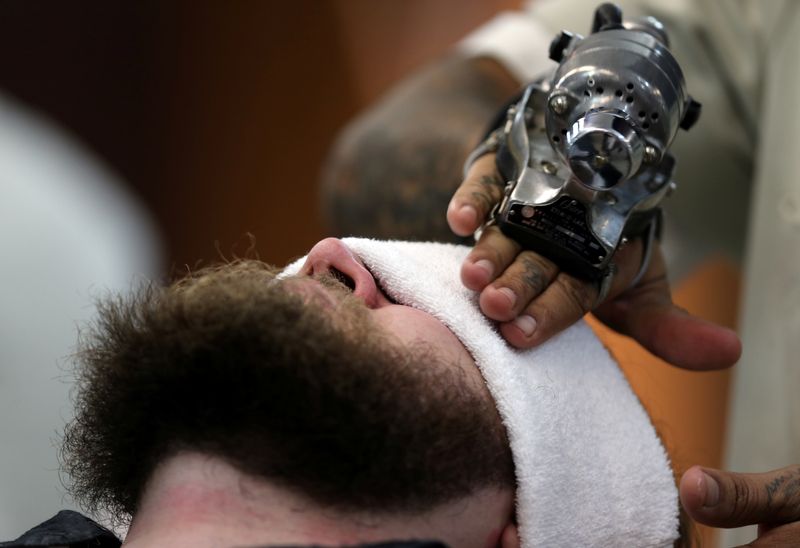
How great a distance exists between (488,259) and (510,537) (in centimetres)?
18

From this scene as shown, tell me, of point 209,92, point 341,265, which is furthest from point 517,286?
point 209,92

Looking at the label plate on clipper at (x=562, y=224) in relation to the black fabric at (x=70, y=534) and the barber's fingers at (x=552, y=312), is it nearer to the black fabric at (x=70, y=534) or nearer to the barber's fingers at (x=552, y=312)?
the barber's fingers at (x=552, y=312)

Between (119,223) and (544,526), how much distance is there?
5.09 feet

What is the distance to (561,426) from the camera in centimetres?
59

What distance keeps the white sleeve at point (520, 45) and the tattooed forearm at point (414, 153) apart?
3cm

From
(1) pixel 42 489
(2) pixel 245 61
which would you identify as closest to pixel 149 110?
(2) pixel 245 61

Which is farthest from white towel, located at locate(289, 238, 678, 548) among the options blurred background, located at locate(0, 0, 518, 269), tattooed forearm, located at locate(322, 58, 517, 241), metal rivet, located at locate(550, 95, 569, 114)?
blurred background, located at locate(0, 0, 518, 269)

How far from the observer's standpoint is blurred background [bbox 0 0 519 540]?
1.76 m

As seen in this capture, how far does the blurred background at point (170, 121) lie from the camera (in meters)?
1.76

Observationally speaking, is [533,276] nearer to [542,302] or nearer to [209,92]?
[542,302]

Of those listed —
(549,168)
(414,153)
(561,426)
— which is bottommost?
(414,153)

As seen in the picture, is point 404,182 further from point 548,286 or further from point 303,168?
point 303,168

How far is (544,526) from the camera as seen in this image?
1.87ft

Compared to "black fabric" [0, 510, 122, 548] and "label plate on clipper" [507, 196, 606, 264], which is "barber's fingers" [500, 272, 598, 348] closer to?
"label plate on clipper" [507, 196, 606, 264]
